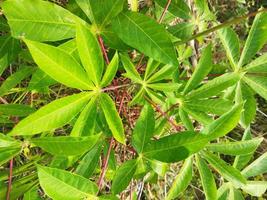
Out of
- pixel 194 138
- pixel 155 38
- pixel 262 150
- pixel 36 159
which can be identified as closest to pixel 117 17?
pixel 155 38

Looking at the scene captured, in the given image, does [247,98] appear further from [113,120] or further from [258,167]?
[113,120]

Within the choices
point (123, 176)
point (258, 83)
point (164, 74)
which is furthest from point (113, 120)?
point (258, 83)

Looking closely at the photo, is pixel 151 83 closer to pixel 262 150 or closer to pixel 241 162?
pixel 241 162

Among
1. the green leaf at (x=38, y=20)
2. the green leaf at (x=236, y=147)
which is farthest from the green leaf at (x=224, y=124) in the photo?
the green leaf at (x=38, y=20)

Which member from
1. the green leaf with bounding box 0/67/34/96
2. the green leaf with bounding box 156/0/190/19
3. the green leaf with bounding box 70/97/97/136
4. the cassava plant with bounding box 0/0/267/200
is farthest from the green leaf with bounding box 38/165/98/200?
the green leaf with bounding box 156/0/190/19

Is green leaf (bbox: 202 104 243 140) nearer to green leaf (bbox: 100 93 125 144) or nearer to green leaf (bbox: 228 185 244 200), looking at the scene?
green leaf (bbox: 100 93 125 144)
